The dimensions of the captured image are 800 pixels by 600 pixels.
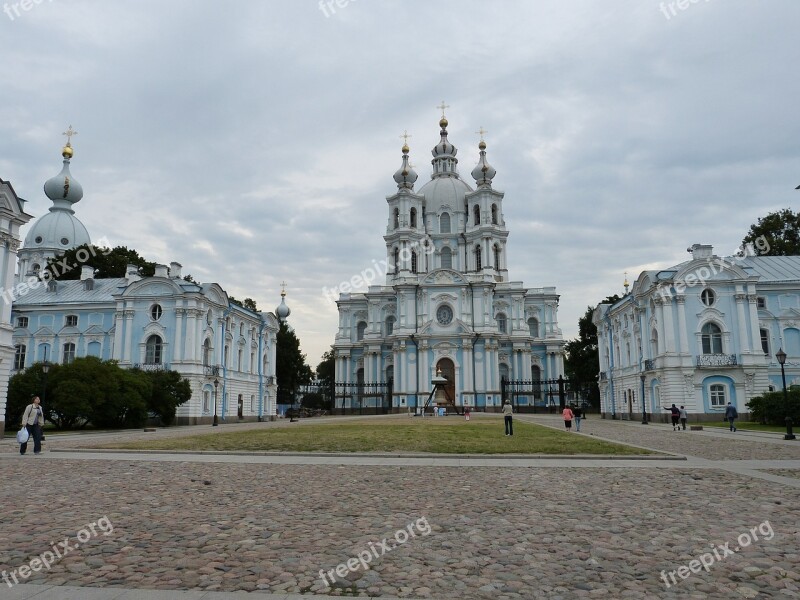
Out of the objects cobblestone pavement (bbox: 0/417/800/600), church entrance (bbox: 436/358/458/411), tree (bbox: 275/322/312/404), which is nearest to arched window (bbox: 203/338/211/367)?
church entrance (bbox: 436/358/458/411)

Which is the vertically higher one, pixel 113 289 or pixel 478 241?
pixel 478 241

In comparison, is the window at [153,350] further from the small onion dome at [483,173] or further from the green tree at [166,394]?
the small onion dome at [483,173]

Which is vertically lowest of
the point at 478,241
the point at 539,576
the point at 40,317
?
the point at 539,576

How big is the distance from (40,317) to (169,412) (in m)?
17.5

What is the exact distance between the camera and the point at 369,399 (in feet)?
250

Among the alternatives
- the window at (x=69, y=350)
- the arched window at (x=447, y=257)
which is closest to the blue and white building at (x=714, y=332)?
the arched window at (x=447, y=257)

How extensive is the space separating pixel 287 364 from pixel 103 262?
2727 cm

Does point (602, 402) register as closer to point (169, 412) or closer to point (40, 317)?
point (169, 412)

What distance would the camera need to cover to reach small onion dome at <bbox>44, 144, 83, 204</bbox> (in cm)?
7081

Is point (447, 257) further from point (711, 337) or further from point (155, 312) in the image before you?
point (711, 337)

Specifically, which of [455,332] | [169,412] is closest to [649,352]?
[455,332]

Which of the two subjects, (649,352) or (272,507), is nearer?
(272,507)

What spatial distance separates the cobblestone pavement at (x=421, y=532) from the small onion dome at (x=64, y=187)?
2629 inches

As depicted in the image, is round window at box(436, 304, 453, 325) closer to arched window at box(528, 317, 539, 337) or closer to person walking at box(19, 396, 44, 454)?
arched window at box(528, 317, 539, 337)
